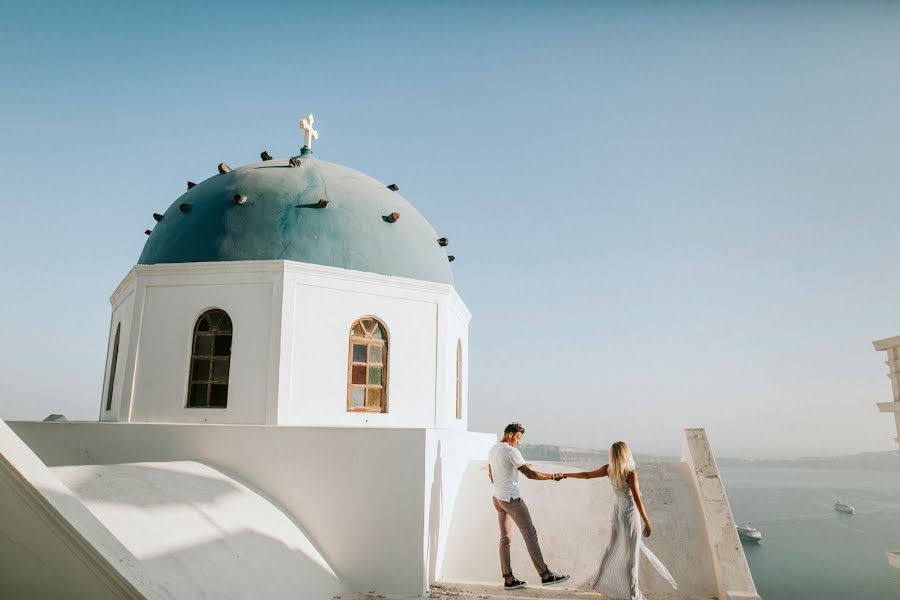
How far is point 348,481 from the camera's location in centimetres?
736

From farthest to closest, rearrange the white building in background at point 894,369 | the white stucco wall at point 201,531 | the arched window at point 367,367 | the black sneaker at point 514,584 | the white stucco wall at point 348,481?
the arched window at point 367,367 < the white building in background at point 894,369 < the white stucco wall at point 348,481 < the black sneaker at point 514,584 < the white stucco wall at point 201,531

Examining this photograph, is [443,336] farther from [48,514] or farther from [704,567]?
[48,514]

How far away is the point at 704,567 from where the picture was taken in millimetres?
6934

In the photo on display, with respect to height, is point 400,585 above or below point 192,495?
below

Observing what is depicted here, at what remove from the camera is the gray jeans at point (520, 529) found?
6523 mm

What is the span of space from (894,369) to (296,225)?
8.57 m

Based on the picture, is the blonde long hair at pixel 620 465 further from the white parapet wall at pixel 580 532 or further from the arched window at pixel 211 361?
the arched window at pixel 211 361

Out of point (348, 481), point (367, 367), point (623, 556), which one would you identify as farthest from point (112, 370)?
point (623, 556)

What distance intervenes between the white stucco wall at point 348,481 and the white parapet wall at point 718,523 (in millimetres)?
3158

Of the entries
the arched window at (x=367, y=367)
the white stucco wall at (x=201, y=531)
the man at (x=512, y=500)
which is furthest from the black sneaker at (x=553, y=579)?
the arched window at (x=367, y=367)

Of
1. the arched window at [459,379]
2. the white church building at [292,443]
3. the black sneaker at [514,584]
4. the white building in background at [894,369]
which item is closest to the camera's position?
the white church building at [292,443]

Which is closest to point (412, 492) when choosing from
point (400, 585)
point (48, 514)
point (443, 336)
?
point (400, 585)

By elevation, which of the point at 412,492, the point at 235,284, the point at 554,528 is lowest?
the point at 554,528

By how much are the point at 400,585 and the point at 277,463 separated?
2.04 metres
